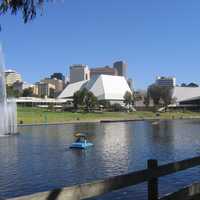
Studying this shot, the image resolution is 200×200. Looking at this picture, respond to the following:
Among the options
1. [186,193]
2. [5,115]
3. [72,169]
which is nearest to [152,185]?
[186,193]

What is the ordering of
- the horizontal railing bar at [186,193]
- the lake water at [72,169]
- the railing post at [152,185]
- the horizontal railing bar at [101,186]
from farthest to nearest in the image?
the lake water at [72,169]
the horizontal railing bar at [186,193]
the railing post at [152,185]
the horizontal railing bar at [101,186]

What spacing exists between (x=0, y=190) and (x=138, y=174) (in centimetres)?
2121

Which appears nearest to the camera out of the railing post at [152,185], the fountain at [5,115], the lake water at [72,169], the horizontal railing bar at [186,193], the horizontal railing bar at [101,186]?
the horizontal railing bar at [101,186]

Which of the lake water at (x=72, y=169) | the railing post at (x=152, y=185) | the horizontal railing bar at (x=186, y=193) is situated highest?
the railing post at (x=152, y=185)

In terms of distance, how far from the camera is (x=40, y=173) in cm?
3584

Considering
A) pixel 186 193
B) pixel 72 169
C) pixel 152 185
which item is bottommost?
pixel 72 169

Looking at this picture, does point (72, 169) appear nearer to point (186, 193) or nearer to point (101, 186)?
point (186, 193)

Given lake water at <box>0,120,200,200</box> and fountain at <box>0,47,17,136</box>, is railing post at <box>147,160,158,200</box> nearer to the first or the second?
lake water at <box>0,120,200,200</box>

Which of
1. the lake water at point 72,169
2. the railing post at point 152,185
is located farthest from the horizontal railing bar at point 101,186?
the lake water at point 72,169

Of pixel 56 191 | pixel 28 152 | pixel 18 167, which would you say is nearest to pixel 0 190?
pixel 18 167

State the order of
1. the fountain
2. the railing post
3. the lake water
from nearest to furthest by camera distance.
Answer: the railing post → the lake water → the fountain

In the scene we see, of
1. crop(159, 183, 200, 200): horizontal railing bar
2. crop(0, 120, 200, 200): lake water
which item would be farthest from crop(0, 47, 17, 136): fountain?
crop(159, 183, 200, 200): horizontal railing bar

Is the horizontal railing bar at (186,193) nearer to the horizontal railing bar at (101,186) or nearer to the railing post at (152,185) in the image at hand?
the railing post at (152,185)

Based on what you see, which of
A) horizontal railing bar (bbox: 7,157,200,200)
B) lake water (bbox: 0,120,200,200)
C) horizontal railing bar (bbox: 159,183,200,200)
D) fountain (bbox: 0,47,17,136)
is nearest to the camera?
horizontal railing bar (bbox: 7,157,200,200)
